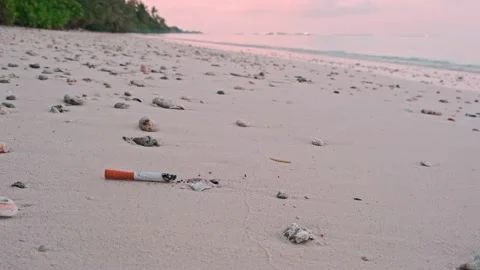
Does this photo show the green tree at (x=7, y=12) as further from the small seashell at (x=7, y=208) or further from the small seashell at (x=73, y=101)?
the small seashell at (x=7, y=208)

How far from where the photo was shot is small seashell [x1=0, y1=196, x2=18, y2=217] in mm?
1547

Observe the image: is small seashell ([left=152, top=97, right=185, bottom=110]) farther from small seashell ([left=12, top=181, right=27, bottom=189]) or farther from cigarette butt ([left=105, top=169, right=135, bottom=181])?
small seashell ([left=12, top=181, right=27, bottom=189])

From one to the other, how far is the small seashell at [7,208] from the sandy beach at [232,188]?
2 cm

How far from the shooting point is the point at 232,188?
6.83 feet

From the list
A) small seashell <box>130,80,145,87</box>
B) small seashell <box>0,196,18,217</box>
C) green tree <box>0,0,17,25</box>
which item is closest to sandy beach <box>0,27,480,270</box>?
small seashell <box>0,196,18,217</box>

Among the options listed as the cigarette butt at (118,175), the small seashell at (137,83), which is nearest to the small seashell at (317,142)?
the cigarette butt at (118,175)

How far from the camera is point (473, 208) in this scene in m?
2.06

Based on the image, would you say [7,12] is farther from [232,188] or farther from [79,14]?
[232,188]

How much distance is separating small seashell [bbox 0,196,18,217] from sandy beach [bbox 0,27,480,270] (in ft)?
0.06

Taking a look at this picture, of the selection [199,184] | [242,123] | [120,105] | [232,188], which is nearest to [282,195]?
[232,188]

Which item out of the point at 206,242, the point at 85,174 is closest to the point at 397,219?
the point at 206,242

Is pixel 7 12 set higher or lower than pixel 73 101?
lower

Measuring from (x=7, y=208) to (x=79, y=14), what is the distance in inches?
1509

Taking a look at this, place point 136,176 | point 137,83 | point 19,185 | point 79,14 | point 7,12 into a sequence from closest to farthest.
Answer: point 19,185, point 136,176, point 137,83, point 7,12, point 79,14
